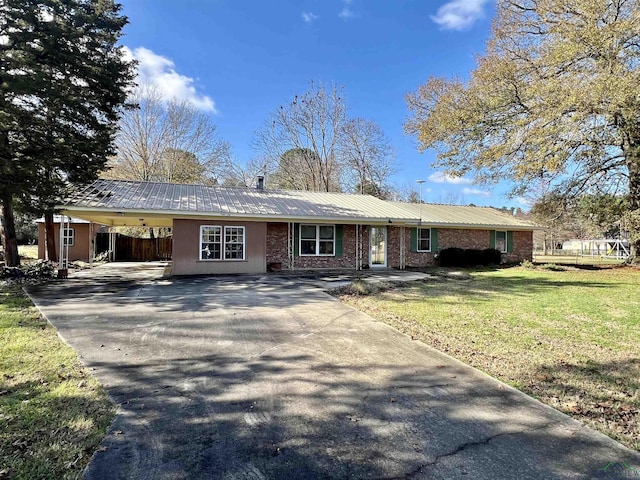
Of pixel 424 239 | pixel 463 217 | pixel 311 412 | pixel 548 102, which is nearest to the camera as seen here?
pixel 311 412

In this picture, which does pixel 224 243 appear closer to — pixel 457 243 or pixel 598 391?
pixel 598 391

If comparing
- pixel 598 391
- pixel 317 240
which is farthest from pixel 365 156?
pixel 598 391

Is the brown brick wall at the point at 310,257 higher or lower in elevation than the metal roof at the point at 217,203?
lower

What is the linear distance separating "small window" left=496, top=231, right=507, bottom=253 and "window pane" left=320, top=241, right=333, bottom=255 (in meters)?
10.8

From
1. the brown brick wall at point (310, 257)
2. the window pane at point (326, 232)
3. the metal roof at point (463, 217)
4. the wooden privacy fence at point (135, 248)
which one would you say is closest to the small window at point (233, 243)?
the brown brick wall at point (310, 257)

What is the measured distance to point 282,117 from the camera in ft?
96.6

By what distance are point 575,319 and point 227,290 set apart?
26.0ft

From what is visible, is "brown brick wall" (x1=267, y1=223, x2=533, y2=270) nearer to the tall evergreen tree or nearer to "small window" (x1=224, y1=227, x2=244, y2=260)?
"small window" (x1=224, y1=227, x2=244, y2=260)

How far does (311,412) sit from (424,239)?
16.7m

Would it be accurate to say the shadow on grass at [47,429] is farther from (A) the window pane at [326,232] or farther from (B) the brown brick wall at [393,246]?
(A) the window pane at [326,232]

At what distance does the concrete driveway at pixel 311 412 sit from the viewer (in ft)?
8.05

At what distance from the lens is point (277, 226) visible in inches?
607

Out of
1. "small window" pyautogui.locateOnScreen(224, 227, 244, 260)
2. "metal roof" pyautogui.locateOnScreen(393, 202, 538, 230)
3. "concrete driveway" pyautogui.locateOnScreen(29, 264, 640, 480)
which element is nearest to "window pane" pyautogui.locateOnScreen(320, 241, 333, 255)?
"small window" pyautogui.locateOnScreen(224, 227, 244, 260)

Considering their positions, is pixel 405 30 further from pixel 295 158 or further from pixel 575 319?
pixel 295 158
